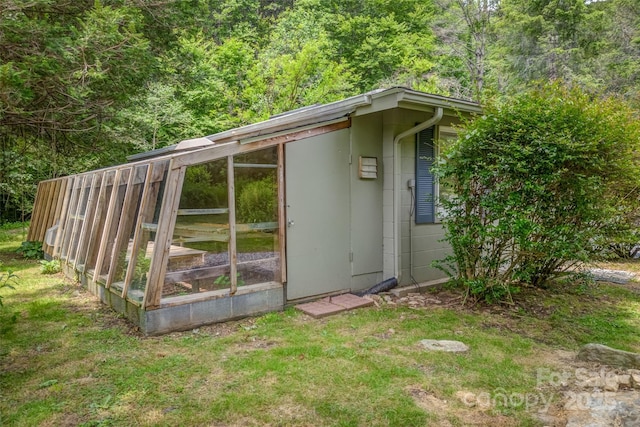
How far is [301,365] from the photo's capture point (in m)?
3.27

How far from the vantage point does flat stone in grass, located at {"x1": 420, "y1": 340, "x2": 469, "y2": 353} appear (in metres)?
3.60

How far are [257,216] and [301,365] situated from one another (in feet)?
5.98

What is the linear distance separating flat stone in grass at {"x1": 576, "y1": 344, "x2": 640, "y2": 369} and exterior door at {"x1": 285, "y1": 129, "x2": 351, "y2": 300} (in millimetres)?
2733

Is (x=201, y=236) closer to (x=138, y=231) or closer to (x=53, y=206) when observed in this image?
(x=138, y=231)

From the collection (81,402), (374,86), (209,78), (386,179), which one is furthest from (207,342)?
(374,86)

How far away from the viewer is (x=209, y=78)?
14180 millimetres

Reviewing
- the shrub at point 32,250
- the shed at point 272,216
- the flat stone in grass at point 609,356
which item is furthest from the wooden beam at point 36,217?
the flat stone in grass at point 609,356

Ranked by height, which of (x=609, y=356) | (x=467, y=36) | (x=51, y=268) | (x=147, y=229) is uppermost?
(x=467, y=36)

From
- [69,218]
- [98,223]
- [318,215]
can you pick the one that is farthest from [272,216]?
[69,218]

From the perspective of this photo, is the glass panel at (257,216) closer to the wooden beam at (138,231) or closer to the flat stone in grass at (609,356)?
the wooden beam at (138,231)

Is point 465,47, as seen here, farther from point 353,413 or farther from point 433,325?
point 353,413

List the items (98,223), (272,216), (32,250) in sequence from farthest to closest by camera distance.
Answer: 1. (32,250)
2. (98,223)
3. (272,216)

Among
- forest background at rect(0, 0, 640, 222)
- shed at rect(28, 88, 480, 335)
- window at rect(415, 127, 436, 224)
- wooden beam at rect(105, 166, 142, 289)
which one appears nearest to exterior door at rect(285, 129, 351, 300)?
shed at rect(28, 88, 480, 335)

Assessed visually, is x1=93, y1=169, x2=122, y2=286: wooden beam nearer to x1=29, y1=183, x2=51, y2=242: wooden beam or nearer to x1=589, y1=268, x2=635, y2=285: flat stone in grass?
x1=29, y1=183, x2=51, y2=242: wooden beam
